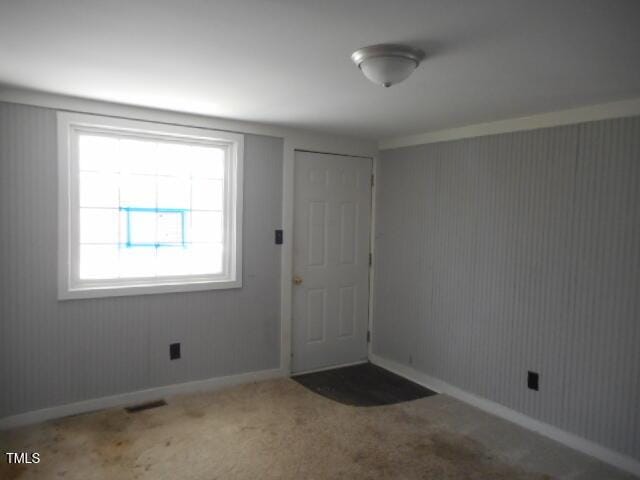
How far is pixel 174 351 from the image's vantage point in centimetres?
344

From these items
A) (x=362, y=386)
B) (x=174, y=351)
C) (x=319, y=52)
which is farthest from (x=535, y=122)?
(x=174, y=351)

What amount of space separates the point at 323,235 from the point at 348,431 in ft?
5.80

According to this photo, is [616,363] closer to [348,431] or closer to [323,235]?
[348,431]

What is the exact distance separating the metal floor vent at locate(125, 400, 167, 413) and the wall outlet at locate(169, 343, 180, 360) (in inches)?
12.6

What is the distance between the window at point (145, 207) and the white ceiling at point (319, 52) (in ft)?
1.19

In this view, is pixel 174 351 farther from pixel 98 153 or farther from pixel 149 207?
pixel 98 153

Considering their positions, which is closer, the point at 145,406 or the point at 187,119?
the point at 145,406

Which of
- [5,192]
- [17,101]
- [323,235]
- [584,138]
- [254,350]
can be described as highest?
[17,101]

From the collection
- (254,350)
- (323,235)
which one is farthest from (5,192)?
(323,235)

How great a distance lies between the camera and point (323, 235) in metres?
4.15

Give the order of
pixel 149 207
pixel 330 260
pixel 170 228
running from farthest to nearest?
pixel 330 260, pixel 170 228, pixel 149 207

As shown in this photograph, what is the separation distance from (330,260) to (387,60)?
249 cm

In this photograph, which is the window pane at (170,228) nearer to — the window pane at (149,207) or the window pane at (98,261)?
the window pane at (149,207)

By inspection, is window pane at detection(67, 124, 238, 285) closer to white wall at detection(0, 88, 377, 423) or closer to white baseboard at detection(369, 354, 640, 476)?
white wall at detection(0, 88, 377, 423)
